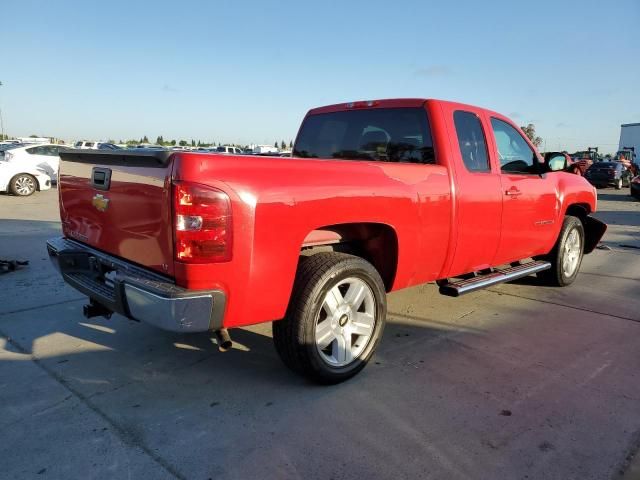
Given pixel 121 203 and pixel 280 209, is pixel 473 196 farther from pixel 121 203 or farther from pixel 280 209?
pixel 121 203

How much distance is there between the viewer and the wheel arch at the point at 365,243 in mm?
3230

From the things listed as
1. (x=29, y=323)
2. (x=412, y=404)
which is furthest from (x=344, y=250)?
(x=29, y=323)

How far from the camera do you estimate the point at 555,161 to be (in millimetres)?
4914

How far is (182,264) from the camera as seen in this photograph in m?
2.48

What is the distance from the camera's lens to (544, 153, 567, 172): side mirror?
4902mm

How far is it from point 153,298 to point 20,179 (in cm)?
1414

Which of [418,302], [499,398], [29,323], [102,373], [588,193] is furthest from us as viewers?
[588,193]

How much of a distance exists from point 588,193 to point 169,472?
18.2ft

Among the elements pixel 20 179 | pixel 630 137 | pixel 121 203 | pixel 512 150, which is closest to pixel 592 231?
pixel 512 150

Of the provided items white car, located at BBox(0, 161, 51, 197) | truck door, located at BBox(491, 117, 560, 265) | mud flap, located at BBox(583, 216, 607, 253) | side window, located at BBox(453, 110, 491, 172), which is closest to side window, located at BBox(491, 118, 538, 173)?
truck door, located at BBox(491, 117, 560, 265)

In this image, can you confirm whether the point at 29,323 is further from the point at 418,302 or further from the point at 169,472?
the point at 418,302

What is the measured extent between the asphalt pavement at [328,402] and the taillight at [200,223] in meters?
1.01

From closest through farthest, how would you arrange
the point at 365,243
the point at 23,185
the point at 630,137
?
the point at 365,243
the point at 23,185
the point at 630,137

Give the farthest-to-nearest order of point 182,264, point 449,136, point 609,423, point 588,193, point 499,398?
point 588,193
point 449,136
point 499,398
point 609,423
point 182,264
